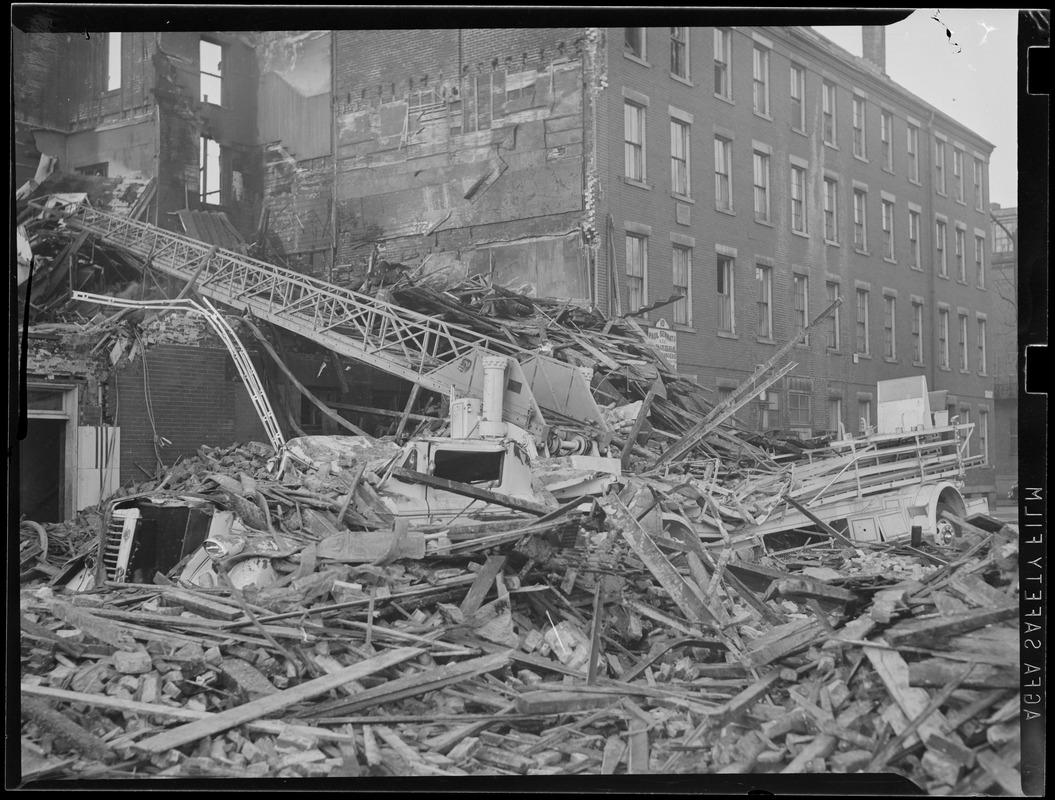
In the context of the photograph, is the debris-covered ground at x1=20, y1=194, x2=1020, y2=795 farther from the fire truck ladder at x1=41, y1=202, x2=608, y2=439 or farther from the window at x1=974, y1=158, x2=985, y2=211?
the window at x1=974, y1=158, x2=985, y2=211

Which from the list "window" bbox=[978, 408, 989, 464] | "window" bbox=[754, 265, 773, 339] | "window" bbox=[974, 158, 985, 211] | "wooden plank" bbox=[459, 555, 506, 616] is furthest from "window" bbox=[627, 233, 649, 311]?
"window" bbox=[978, 408, 989, 464]

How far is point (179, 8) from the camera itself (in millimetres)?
7523

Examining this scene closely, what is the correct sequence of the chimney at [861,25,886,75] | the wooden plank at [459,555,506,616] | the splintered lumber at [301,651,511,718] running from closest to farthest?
1. the splintered lumber at [301,651,511,718]
2. the wooden plank at [459,555,506,616]
3. the chimney at [861,25,886,75]

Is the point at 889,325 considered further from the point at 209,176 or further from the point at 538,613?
the point at 209,176

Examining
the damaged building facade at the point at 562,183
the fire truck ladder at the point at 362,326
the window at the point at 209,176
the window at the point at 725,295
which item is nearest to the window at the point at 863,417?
the damaged building facade at the point at 562,183

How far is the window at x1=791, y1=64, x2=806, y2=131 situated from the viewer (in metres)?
8.12

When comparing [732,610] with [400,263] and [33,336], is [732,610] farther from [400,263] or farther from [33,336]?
[33,336]

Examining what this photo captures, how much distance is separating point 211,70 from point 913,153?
5909 mm

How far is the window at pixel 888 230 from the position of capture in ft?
26.7

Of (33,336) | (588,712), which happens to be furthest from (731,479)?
(33,336)

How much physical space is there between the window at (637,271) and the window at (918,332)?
2.23 m

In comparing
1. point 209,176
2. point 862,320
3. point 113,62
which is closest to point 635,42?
point 862,320

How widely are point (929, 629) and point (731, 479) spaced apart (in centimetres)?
190

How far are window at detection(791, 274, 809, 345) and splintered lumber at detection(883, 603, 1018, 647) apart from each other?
2.50 meters
